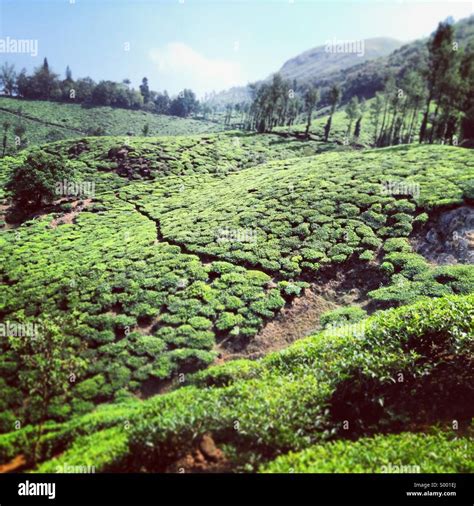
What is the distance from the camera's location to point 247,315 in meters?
21.5

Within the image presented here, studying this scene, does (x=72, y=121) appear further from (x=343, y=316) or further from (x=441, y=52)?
(x=343, y=316)

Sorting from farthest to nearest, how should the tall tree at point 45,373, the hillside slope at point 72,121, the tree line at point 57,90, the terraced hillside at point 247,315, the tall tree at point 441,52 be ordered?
the tree line at point 57,90
the hillside slope at point 72,121
the tall tree at point 441,52
the tall tree at point 45,373
the terraced hillside at point 247,315

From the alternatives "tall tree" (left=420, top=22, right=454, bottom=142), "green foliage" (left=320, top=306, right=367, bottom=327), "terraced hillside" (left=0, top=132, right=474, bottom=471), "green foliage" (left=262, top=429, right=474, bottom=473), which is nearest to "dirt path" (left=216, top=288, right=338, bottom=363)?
"terraced hillside" (left=0, top=132, right=474, bottom=471)

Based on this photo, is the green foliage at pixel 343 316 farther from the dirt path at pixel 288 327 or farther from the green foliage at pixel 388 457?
the green foliage at pixel 388 457

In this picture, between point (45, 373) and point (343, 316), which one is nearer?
point (45, 373)

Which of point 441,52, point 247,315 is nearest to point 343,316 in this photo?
point 247,315

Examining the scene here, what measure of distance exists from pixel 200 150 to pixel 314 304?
5006cm

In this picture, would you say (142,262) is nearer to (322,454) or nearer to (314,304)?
(314,304)

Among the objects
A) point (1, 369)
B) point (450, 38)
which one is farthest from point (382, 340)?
point (450, 38)

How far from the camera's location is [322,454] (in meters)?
12.6

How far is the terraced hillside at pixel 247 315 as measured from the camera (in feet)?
44.6

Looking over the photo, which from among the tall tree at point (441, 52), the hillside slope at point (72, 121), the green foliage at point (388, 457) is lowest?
the green foliage at point (388, 457)

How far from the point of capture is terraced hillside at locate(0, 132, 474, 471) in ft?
44.6

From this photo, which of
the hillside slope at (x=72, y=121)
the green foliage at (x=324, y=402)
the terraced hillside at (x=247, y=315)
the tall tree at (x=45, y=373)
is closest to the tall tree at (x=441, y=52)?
the terraced hillside at (x=247, y=315)
